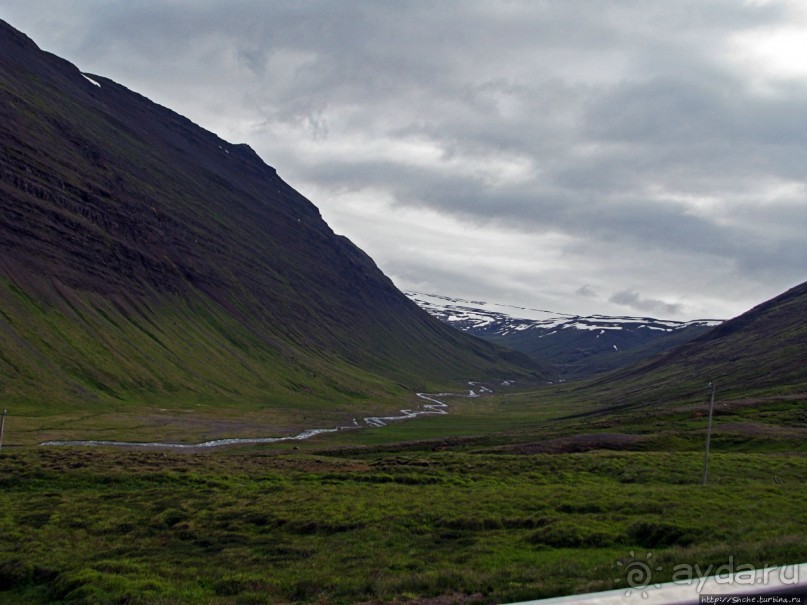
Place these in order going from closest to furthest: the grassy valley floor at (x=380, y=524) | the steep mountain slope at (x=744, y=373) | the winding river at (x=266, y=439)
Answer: the grassy valley floor at (x=380, y=524), the winding river at (x=266, y=439), the steep mountain slope at (x=744, y=373)

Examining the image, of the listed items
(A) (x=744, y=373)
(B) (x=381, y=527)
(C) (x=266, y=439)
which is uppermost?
(A) (x=744, y=373)

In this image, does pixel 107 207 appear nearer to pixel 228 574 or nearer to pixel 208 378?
pixel 208 378

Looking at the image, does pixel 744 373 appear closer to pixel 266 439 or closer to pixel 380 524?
pixel 266 439

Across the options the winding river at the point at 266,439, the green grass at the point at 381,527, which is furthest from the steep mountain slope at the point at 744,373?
the green grass at the point at 381,527

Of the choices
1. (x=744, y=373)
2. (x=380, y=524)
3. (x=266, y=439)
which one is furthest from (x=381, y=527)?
(x=744, y=373)

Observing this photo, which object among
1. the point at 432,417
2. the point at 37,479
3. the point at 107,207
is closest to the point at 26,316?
the point at 107,207

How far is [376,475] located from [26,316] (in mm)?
120876

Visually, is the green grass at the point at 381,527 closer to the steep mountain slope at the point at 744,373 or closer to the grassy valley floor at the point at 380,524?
the grassy valley floor at the point at 380,524

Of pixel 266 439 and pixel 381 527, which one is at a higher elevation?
pixel 381 527

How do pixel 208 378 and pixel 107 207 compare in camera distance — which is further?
pixel 107 207

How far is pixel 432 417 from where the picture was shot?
15550 centimetres

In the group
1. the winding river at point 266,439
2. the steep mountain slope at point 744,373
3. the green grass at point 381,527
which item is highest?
the steep mountain slope at point 744,373

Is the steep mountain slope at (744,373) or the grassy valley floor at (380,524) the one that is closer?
the grassy valley floor at (380,524)

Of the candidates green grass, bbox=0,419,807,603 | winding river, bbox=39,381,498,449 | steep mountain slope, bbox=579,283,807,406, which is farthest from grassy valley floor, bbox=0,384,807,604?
steep mountain slope, bbox=579,283,807,406
